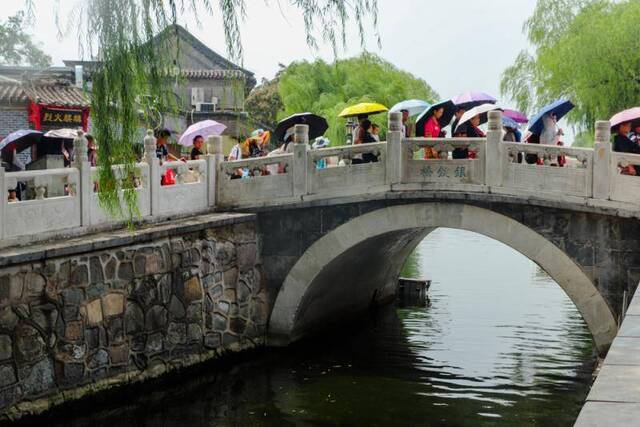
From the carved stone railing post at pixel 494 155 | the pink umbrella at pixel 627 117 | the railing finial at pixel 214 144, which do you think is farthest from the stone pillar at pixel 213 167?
the pink umbrella at pixel 627 117

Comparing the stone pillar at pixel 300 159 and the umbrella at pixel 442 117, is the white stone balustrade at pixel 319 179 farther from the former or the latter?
the umbrella at pixel 442 117

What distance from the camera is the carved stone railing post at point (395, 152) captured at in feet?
38.3

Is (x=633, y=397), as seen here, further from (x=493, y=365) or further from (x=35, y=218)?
(x=493, y=365)

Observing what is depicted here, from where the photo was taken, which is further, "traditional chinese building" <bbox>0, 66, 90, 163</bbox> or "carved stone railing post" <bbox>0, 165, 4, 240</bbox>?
"traditional chinese building" <bbox>0, 66, 90, 163</bbox>

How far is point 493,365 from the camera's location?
12273 mm

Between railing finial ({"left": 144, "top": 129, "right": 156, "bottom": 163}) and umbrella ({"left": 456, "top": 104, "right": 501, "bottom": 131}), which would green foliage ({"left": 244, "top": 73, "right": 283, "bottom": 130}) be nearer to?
umbrella ({"left": 456, "top": 104, "right": 501, "bottom": 131})

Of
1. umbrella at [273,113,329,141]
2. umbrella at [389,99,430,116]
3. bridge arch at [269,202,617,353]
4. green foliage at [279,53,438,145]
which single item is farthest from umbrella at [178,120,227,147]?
green foliage at [279,53,438,145]

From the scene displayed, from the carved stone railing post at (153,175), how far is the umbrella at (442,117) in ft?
10.5

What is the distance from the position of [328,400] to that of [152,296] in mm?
2223

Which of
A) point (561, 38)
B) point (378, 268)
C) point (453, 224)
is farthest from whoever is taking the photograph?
point (561, 38)

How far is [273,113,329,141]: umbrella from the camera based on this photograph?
519 inches

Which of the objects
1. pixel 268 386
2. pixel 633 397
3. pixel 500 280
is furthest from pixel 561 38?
pixel 633 397

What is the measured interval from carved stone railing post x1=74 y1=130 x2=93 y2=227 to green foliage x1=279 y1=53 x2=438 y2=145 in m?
18.5

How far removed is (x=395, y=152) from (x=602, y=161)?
2424 millimetres
